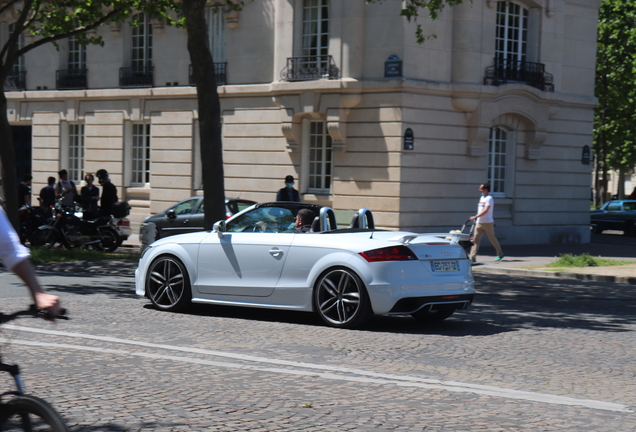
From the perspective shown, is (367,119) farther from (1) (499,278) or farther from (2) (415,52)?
(1) (499,278)

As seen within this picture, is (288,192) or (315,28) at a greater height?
(315,28)

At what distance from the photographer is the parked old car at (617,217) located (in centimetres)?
3506

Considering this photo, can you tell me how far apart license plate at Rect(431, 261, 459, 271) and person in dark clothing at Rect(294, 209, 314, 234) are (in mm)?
1641

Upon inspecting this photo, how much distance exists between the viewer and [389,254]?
9227mm

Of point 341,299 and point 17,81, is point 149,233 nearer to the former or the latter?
point 341,299

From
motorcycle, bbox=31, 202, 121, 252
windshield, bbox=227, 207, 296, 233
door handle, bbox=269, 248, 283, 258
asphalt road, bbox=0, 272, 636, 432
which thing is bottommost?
asphalt road, bbox=0, 272, 636, 432

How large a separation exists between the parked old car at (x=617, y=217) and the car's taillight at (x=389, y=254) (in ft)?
92.2

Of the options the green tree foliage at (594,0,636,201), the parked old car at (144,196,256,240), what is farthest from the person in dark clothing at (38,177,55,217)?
the green tree foliage at (594,0,636,201)

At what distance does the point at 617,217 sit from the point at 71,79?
2176 centimetres

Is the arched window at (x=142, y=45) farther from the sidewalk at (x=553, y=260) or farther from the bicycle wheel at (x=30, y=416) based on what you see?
the bicycle wheel at (x=30, y=416)

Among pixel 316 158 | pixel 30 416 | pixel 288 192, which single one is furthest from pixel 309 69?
pixel 30 416

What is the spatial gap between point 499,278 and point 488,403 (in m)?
11.1

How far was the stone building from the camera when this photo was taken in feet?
76.1

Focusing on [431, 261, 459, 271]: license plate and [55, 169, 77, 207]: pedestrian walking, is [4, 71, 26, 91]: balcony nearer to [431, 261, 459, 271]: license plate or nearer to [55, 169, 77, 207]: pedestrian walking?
[55, 169, 77, 207]: pedestrian walking
